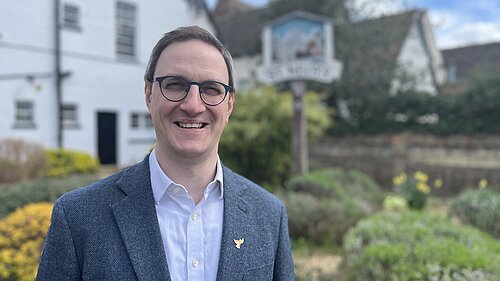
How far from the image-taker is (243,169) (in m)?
11.0

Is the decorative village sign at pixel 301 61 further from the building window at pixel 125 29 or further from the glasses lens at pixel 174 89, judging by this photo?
the glasses lens at pixel 174 89

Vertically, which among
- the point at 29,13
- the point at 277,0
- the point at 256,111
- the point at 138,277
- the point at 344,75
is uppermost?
the point at 277,0

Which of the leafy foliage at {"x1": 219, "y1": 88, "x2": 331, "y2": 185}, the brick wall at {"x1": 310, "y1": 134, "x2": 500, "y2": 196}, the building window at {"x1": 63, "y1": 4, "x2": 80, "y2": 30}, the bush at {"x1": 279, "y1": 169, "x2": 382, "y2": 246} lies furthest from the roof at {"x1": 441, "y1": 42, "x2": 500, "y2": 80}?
the building window at {"x1": 63, "y1": 4, "x2": 80, "y2": 30}

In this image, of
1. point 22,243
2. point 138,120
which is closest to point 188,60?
point 22,243

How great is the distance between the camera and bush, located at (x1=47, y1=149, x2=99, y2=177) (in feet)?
35.6

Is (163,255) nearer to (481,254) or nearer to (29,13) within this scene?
(481,254)

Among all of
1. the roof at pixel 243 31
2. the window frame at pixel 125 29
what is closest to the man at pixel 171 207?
the window frame at pixel 125 29

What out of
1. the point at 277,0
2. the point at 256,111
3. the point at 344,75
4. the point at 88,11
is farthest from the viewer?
the point at 277,0

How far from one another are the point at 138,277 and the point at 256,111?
9.53m

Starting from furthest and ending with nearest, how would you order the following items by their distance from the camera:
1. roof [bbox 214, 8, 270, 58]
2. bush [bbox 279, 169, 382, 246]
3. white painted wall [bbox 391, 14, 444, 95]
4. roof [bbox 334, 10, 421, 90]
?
roof [bbox 214, 8, 270, 58]
white painted wall [bbox 391, 14, 444, 95]
roof [bbox 334, 10, 421, 90]
bush [bbox 279, 169, 382, 246]

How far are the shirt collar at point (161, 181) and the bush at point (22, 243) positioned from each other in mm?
3012

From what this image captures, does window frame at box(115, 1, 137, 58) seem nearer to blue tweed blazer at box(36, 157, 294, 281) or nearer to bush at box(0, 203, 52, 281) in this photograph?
bush at box(0, 203, 52, 281)

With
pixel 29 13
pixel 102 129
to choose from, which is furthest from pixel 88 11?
pixel 102 129

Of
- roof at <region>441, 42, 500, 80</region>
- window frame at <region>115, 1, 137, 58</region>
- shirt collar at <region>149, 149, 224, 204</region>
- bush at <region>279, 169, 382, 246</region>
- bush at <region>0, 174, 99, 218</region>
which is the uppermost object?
roof at <region>441, 42, 500, 80</region>
